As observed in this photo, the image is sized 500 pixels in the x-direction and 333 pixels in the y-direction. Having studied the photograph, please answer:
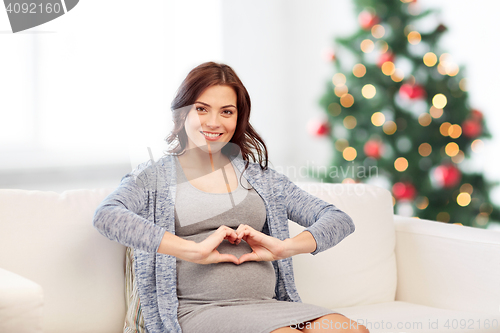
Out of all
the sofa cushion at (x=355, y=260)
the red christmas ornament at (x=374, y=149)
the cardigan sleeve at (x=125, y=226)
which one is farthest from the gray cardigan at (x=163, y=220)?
the red christmas ornament at (x=374, y=149)

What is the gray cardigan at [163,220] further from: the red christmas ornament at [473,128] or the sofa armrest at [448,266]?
the red christmas ornament at [473,128]

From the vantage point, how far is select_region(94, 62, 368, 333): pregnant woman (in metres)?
1.02

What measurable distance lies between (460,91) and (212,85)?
6.28 feet

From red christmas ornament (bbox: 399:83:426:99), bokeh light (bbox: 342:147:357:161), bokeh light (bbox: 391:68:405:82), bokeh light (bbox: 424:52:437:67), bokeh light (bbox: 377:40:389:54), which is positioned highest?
bokeh light (bbox: 377:40:389:54)

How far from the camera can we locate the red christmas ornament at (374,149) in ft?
9.03

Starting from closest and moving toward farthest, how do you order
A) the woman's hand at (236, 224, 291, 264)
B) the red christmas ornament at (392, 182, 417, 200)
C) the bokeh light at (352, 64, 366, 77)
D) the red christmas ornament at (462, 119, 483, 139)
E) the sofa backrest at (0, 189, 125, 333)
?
the woman's hand at (236, 224, 291, 264) → the sofa backrest at (0, 189, 125, 333) → the red christmas ornament at (462, 119, 483, 139) → the red christmas ornament at (392, 182, 417, 200) → the bokeh light at (352, 64, 366, 77)

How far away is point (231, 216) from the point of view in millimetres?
1205

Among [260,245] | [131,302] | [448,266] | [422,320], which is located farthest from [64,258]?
[448,266]

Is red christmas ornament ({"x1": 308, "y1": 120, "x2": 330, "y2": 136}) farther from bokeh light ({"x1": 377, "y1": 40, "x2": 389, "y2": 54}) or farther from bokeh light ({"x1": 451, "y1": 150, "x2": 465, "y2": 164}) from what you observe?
bokeh light ({"x1": 451, "y1": 150, "x2": 465, "y2": 164})

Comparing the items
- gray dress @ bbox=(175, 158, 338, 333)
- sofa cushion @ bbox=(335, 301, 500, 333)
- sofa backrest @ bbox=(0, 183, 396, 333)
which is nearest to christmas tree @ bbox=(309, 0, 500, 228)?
sofa cushion @ bbox=(335, 301, 500, 333)

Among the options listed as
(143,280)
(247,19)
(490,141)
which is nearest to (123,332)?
(143,280)

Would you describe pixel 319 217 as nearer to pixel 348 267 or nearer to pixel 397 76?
pixel 348 267

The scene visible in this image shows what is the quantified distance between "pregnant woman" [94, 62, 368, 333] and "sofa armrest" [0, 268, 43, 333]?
0.24 metres

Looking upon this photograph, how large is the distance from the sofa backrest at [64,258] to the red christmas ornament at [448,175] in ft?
6.54
